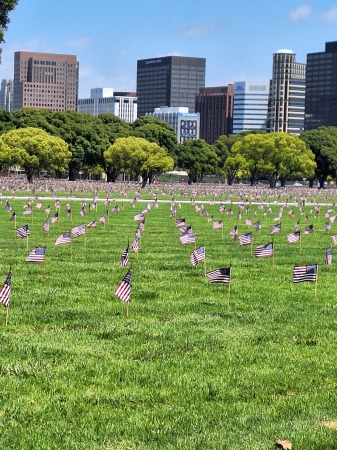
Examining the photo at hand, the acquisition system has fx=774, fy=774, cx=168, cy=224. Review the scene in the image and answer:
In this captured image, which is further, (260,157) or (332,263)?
(260,157)

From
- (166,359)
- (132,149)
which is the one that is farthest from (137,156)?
(166,359)

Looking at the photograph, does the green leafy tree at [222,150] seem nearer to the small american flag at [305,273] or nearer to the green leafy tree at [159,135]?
the green leafy tree at [159,135]

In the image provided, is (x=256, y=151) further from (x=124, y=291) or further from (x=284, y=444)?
(x=284, y=444)

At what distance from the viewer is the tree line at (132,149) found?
314 ft

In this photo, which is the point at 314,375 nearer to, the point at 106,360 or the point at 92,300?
the point at 106,360

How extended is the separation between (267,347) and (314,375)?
1.72m

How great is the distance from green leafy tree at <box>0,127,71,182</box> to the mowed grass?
Answer: 232ft

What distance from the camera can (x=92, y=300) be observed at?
17125mm

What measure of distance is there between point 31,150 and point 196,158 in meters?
42.3

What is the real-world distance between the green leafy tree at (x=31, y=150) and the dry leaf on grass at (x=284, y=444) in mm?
85233

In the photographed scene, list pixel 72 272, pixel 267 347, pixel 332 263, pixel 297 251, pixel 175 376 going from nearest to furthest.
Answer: pixel 175 376, pixel 267 347, pixel 72 272, pixel 332 263, pixel 297 251

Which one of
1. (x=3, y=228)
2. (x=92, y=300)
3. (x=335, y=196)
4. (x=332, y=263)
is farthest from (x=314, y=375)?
(x=335, y=196)

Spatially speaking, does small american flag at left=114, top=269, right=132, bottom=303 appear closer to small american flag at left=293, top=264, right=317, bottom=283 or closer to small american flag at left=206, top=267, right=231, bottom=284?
small american flag at left=206, top=267, right=231, bottom=284

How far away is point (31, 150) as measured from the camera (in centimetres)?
9362
